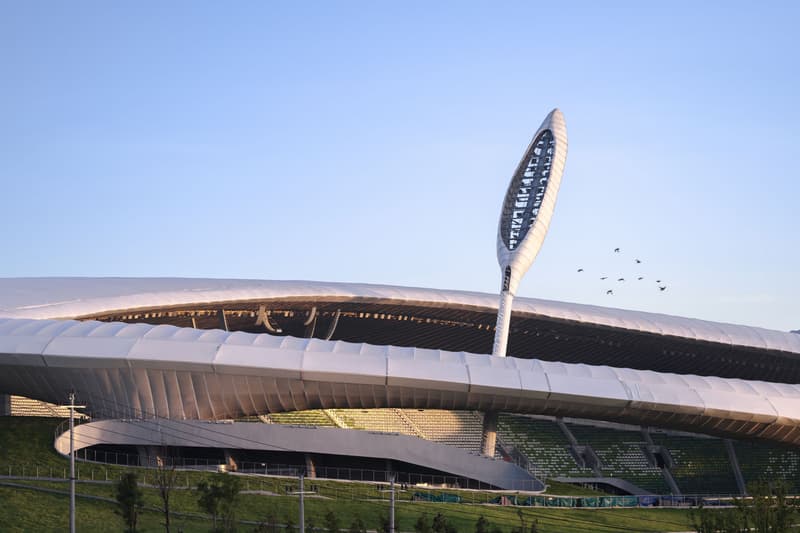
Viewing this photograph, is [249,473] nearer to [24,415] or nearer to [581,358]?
[24,415]

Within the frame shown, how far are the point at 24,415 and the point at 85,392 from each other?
25.5ft

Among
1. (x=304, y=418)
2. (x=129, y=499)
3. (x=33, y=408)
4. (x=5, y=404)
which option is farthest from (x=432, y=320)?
(x=129, y=499)

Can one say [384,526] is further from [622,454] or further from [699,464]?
[699,464]

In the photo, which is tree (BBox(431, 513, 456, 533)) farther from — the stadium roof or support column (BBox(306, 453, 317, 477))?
the stadium roof

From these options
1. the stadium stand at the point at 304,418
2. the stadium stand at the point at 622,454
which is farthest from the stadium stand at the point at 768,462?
the stadium stand at the point at 304,418

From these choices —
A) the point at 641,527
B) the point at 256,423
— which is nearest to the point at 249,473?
the point at 256,423

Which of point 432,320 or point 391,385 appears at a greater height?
point 432,320

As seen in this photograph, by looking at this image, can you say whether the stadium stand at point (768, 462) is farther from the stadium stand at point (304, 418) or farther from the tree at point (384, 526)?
the tree at point (384, 526)

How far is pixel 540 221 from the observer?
75.1 meters

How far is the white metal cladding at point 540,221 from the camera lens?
74.4m

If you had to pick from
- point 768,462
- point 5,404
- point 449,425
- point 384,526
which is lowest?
point 768,462

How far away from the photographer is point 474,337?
3634 inches

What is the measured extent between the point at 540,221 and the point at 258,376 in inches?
941

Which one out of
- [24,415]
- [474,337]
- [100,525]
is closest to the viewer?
[100,525]
